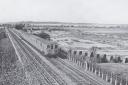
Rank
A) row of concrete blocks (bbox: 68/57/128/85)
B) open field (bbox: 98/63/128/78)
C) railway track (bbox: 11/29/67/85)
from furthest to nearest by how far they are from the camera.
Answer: open field (bbox: 98/63/128/78), row of concrete blocks (bbox: 68/57/128/85), railway track (bbox: 11/29/67/85)

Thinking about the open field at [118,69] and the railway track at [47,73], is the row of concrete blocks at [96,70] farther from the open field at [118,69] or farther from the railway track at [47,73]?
the railway track at [47,73]

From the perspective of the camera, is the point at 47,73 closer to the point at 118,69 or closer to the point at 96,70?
the point at 96,70

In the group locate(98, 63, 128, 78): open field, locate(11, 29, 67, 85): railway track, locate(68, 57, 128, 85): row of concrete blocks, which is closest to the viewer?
locate(11, 29, 67, 85): railway track

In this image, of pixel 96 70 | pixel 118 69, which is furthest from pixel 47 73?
pixel 118 69

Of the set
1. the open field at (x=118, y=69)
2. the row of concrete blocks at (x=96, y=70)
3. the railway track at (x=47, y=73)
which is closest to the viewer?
A: the railway track at (x=47, y=73)

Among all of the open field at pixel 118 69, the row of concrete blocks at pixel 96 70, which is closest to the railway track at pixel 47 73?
the row of concrete blocks at pixel 96 70

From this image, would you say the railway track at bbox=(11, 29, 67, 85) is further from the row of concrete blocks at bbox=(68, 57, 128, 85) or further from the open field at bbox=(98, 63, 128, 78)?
the open field at bbox=(98, 63, 128, 78)

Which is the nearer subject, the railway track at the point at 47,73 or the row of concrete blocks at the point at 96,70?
the railway track at the point at 47,73

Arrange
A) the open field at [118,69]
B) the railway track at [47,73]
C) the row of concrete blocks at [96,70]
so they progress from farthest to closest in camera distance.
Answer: the open field at [118,69]
the row of concrete blocks at [96,70]
the railway track at [47,73]

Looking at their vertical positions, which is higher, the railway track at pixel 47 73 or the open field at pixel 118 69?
the railway track at pixel 47 73

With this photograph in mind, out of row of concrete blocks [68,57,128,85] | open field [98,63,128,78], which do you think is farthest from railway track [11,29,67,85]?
open field [98,63,128,78]

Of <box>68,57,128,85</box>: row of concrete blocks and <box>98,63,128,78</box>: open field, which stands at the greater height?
<box>68,57,128,85</box>: row of concrete blocks

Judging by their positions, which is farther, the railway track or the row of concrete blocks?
the row of concrete blocks

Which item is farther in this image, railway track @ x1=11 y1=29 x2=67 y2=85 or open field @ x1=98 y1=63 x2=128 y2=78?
open field @ x1=98 y1=63 x2=128 y2=78
